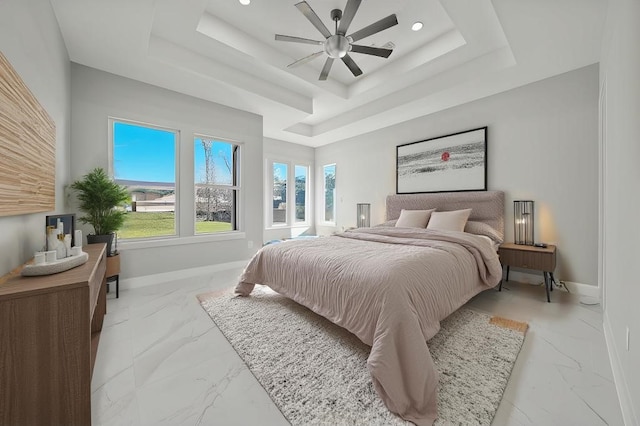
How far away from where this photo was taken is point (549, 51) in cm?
263

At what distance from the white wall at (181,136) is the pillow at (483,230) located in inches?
130

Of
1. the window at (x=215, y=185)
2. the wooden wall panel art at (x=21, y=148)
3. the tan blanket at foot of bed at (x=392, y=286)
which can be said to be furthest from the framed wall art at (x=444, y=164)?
the wooden wall panel art at (x=21, y=148)

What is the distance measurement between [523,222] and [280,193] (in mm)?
4677

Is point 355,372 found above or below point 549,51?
below

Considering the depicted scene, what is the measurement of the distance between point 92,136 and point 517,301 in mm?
5196

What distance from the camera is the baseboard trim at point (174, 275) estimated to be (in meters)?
3.24

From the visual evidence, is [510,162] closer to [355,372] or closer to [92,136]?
[355,372]

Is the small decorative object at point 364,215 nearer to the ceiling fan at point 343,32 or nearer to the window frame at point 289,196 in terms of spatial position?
the window frame at point 289,196


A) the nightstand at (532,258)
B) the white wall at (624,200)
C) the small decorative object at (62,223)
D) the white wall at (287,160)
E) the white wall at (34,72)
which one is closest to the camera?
the white wall at (624,200)

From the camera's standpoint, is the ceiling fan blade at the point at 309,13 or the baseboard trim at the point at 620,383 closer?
the baseboard trim at the point at 620,383

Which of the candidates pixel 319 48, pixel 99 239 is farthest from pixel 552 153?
pixel 99 239

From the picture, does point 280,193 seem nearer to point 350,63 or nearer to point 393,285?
point 350,63

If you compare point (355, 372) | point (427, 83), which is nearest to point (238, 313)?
point (355, 372)

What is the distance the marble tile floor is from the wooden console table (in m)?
0.25
